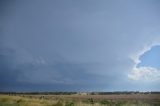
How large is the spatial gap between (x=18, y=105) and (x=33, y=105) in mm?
1182

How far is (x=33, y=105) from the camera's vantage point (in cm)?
2809

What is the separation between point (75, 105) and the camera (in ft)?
94.8

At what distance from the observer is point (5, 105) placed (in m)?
26.4

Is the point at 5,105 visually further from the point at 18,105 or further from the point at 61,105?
the point at 61,105

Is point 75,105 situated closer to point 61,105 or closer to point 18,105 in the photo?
point 61,105

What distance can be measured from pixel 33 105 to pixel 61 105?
7.05 ft

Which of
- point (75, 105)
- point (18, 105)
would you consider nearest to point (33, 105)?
point (18, 105)

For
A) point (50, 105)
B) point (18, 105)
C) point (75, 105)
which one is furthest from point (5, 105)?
point (75, 105)

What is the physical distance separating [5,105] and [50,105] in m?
3.76

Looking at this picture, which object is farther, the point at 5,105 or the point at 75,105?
the point at 75,105

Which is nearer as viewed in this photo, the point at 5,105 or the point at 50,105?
the point at 5,105

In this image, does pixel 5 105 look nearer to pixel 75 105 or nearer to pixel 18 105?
pixel 18 105

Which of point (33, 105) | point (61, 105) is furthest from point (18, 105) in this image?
point (61, 105)

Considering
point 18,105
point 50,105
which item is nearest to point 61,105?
point 50,105
